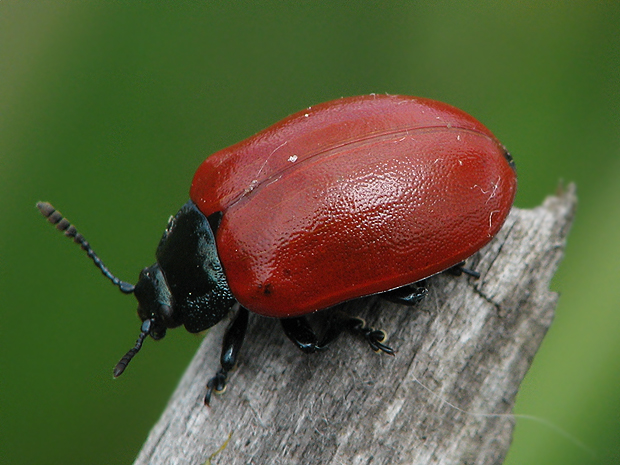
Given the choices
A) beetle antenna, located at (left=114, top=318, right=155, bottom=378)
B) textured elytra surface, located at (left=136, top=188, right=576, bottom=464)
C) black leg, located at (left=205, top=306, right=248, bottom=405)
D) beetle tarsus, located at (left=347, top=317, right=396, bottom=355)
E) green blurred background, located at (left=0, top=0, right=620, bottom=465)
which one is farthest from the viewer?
green blurred background, located at (left=0, top=0, right=620, bottom=465)

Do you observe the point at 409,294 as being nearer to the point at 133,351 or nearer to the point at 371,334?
the point at 371,334

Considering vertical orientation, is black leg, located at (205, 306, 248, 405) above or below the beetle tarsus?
above

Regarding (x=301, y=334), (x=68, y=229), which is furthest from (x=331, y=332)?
(x=68, y=229)

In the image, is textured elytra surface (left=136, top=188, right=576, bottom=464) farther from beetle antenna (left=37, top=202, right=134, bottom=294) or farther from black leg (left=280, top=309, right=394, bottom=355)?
beetle antenna (left=37, top=202, right=134, bottom=294)

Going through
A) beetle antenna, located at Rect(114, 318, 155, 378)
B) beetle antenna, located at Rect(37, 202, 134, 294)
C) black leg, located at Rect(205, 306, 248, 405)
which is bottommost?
black leg, located at Rect(205, 306, 248, 405)

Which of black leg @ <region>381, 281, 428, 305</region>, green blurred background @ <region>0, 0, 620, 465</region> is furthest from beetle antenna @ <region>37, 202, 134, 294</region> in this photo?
black leg @ <region>381, 281, 428, 305</region>

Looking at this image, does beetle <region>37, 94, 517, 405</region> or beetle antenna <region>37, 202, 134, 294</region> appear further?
beetle antenna <region>37, 202, 134, 294</region>

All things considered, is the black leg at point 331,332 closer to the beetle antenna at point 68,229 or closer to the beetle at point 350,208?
the beetle at point 350,208

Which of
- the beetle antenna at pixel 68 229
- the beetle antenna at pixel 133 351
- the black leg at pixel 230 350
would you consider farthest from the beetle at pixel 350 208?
the beetle antenna at pixel 68 229
